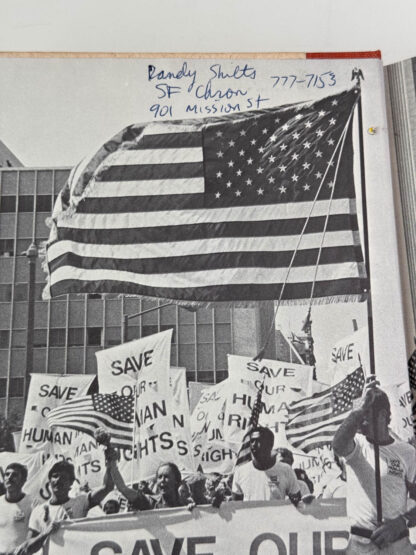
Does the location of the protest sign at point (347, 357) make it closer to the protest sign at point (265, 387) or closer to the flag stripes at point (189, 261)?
the protest sign at point (265, 387)

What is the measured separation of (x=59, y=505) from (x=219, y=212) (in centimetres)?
251

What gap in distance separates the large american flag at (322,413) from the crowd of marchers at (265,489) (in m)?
0.08

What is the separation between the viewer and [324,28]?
528 centimetres

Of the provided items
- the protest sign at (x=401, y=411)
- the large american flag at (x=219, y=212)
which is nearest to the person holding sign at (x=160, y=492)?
the large american flag at (x=219, y=212)

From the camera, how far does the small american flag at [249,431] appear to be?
449 cm

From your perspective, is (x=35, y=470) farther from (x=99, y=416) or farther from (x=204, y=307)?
(x=204, y=307)

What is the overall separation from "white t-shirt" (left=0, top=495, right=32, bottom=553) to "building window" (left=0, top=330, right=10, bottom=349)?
1077mm

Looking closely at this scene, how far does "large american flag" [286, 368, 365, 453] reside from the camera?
4.55 meters

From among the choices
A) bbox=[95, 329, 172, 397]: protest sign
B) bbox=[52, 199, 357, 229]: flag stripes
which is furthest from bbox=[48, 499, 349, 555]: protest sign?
bbox=[52, 199, 357, 229]: flag stripes

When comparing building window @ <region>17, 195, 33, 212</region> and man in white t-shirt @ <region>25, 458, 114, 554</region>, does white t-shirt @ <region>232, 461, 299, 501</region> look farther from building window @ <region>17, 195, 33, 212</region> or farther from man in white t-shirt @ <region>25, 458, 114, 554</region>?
building window @ <region>17, 195, 33, 212</region>

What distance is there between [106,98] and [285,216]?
177 cm

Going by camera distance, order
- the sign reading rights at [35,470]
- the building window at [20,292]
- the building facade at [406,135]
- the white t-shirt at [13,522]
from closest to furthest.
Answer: the white t-shirt at [13,522], the sign reading rights at [35,470], the building window at [20,292], the building facade at [406,135]

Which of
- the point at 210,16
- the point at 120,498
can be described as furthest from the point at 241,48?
the point at 120,498

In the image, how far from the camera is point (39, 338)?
4.64 metres
